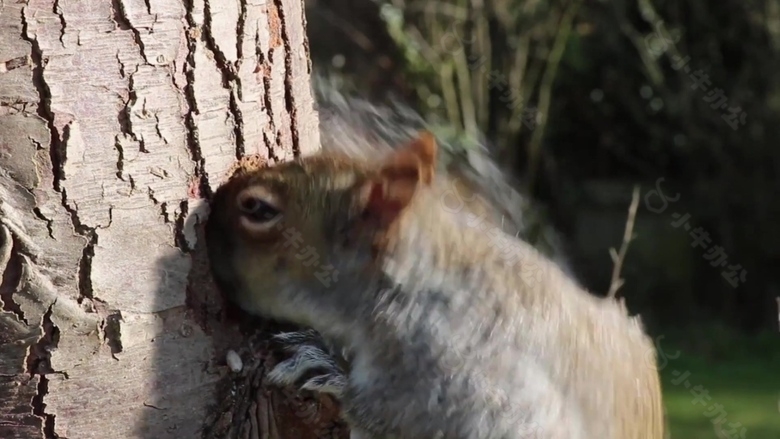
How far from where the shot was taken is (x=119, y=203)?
4.36ft

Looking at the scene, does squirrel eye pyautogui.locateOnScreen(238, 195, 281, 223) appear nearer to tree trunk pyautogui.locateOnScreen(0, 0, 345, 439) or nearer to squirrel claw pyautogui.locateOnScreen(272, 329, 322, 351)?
tree trunk pyautogui.locateOnScreen(0, 0, 345, 439)

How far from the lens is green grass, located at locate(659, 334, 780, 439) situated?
13.7 feet

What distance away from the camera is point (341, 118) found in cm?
204

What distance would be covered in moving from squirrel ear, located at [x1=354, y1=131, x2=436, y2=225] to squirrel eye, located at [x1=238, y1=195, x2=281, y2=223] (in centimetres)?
Answer: 15

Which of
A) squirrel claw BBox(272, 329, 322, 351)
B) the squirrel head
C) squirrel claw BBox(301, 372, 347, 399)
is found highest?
the squirrel head

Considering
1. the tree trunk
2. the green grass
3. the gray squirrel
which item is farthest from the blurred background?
the tree trunk

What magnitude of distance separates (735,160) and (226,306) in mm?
4758

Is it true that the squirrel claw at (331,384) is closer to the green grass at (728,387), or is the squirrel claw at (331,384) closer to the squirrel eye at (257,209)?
the squirrel eye at (257,209)

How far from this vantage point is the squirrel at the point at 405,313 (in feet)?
5.32

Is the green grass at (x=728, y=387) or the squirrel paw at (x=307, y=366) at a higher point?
the squirrel paw at (x=307, y=366)

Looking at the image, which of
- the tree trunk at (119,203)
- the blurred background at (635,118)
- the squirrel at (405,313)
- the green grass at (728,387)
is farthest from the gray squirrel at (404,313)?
the blurred background at (635,118)

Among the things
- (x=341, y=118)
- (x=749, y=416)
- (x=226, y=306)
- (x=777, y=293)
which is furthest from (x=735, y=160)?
(x=226, y=306)

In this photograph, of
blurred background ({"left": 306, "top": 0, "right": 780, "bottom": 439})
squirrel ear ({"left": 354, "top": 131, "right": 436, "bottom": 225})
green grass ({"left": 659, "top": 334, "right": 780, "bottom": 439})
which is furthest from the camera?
blurred background ({"left": 306, "top": 0, "right": 780, "bottom": 439})

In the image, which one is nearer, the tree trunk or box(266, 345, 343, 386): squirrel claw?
the tree trunk
